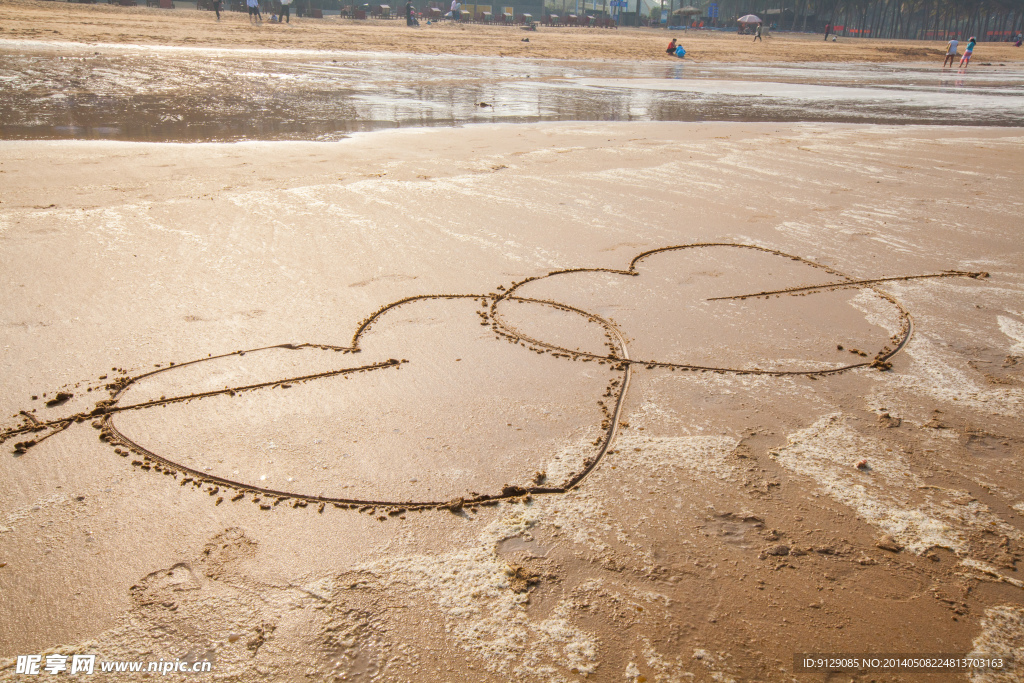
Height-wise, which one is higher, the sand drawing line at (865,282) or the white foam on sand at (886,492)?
the sand drawing line at (865,282)

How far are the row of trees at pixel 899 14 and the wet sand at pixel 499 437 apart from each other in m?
58.8

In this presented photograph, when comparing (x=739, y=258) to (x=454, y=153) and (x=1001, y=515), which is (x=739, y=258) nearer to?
(x=1001, y=515)

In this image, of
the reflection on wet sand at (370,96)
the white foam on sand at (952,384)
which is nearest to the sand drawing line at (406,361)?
the white foam on sand at (952,384)

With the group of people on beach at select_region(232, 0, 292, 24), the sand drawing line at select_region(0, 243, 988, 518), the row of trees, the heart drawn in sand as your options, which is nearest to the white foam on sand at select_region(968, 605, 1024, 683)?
the sand drawing line at select_region(0, 243, 988, 518)

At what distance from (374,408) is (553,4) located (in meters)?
80.3

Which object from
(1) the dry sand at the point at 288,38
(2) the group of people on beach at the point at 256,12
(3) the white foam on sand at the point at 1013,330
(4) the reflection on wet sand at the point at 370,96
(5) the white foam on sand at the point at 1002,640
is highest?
(2) the group of people on beach at the point at 256,12

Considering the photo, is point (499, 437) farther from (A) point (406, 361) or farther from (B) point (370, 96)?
(B) point (370, 96)

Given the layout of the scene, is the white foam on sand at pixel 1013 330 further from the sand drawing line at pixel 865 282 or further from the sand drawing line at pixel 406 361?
the sand drawing line at pixel 865 282

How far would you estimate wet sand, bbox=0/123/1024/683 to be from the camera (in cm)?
181

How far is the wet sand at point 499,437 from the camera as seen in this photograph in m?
1.81

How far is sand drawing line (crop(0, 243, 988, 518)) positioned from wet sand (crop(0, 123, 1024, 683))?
0.06ft

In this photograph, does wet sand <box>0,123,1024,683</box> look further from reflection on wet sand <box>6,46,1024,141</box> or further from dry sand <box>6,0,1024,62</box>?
dry sand <box>6,0,1024,62</box>

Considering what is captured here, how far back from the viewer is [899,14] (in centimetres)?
6600

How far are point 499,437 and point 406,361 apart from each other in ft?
2.51
